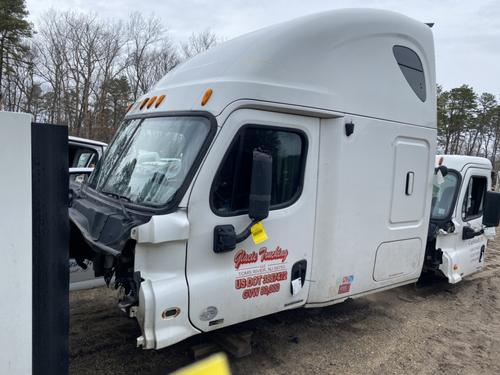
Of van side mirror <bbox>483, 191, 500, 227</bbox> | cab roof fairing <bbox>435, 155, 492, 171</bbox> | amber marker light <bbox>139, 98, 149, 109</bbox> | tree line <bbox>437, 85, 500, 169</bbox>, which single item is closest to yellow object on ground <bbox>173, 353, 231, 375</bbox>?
amber marker light <bbox>139, 98, 149, 109</bbox>


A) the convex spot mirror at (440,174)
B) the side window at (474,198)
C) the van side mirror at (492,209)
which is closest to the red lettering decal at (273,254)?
the convex spot mirror at (440,174)

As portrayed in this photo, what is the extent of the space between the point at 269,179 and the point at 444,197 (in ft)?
14.2

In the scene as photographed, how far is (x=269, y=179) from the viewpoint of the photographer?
2.79 metres

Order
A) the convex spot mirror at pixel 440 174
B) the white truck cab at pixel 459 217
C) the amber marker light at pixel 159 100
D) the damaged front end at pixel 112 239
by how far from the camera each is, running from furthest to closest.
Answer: the white truck cab at pixel 459 217 < the convex spot mirror at pixel 440 174 < the amber marker light at pixel 159 100 < the damaged front end at pixel 112 239

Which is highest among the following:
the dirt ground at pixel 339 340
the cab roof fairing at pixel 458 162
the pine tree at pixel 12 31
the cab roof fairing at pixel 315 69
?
the pine tree at pixel 12 31

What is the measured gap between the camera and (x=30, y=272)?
69.1 inches

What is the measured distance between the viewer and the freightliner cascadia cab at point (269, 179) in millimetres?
2807

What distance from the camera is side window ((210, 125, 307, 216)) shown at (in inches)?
118

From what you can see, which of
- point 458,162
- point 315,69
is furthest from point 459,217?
point 315,69

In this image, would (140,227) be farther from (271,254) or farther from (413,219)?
(413,219)

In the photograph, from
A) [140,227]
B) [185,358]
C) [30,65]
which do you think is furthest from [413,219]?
[30,65]

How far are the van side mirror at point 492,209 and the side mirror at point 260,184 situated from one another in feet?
16.4

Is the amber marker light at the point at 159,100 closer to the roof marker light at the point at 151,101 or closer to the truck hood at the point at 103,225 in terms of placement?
the roof marker light at the point at 151,101

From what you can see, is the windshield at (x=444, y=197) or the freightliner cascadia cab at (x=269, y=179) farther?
A: the windshield at (x=444, y=197)
